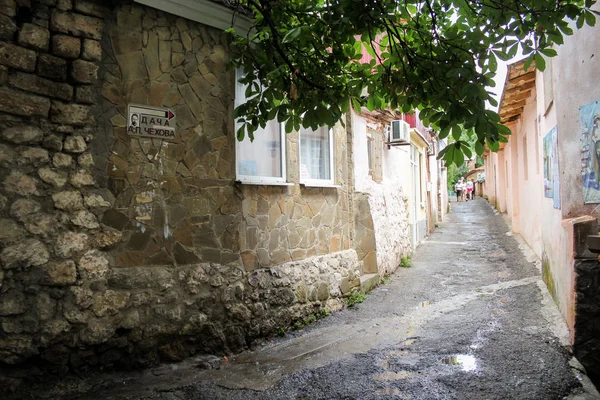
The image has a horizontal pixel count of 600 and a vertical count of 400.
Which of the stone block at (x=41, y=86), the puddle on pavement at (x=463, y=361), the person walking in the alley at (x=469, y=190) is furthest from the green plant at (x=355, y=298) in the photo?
the person walking in the alley at (x=469, y=190)

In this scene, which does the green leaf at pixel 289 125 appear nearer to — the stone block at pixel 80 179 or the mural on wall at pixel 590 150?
the stone block at pixel 80 179

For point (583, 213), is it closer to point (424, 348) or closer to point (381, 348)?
point (424, 348)

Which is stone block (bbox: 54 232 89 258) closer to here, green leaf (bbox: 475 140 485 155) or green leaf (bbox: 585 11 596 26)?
green leaf (bbox: 475 140 485 155)

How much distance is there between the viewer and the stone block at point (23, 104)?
3684mm

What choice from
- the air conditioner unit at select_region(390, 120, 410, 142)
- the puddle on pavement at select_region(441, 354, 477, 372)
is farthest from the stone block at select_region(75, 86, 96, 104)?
the air conditioner unit at select_region(390, 120, 410, 142)

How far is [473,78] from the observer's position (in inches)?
126

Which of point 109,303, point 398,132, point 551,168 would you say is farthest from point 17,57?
point 398,132

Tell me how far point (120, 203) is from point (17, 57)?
1.49 metres

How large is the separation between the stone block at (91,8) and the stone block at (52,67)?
52 cm

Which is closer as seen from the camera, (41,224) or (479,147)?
(479,147)

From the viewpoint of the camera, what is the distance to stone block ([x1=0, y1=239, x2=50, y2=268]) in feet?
12.1

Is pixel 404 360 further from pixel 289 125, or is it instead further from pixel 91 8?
pixel 91 8

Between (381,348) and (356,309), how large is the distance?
6.18 feet

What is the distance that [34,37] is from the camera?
3.86 m
